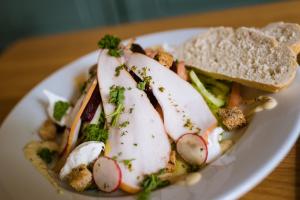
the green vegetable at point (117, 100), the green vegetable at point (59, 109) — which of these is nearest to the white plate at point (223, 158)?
the green vegetable at point (59, 109)

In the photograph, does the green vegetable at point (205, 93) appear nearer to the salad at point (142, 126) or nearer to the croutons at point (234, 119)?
the salad at point (142, 126)

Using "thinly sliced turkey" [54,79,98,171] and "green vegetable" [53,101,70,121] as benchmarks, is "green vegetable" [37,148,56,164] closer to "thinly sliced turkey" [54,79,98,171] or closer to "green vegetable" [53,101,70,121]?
"thinly sliced turkey" [54,79,98,171]

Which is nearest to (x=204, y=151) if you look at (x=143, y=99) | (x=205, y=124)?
(x=205, y=124)

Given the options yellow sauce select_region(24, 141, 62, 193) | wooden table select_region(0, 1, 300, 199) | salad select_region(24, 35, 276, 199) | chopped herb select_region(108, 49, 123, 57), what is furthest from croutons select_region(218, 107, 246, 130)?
wooden table select_region(0, 1, 300, 199)

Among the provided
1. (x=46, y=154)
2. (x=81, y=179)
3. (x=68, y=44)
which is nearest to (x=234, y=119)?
(x=81, y=179)

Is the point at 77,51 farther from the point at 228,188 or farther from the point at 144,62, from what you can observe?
the point at 228,188
